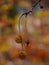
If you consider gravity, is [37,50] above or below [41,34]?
below

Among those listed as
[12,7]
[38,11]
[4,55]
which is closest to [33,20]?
[38,11]

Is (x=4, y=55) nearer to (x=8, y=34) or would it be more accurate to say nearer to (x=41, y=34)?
(x=8, y=34)

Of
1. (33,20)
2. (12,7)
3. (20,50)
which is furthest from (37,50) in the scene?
(12,7)

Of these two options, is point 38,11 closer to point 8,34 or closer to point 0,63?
point 8,34

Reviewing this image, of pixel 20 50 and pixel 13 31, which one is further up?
pixel 13 31

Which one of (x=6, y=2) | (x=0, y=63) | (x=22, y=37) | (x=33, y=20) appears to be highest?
(x=6, y=2)

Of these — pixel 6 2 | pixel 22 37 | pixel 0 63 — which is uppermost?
pixel 6 2

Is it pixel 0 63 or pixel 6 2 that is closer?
pixel 0 63

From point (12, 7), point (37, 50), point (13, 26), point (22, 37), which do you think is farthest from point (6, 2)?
point (37, 50)
